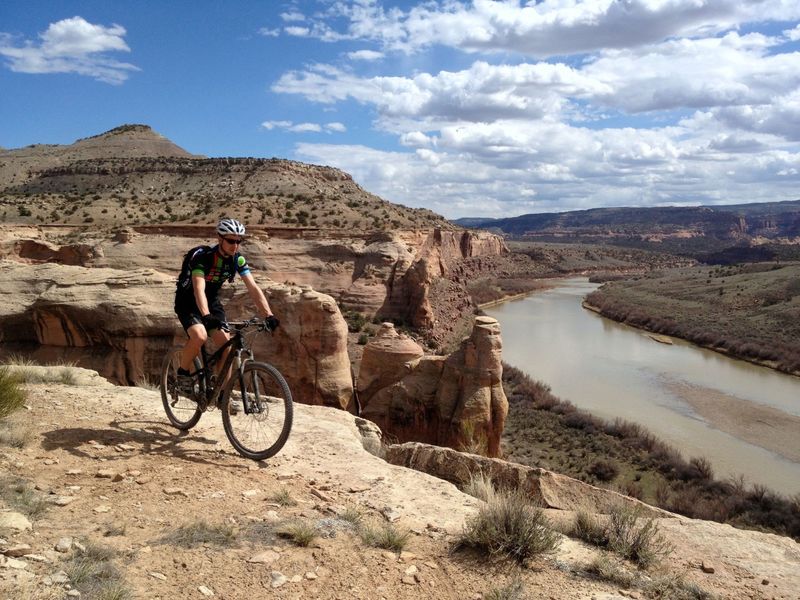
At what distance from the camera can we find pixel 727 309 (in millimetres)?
53969

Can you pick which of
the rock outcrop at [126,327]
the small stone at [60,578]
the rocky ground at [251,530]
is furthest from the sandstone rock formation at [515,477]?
the rock outcrop at [126,327]

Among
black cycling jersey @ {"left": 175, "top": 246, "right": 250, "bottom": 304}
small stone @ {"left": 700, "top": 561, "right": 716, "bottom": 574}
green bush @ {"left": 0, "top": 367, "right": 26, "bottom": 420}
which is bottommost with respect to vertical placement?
small stone @ {"left": 700, "top": 561, "right": 716, "bottom": 574}

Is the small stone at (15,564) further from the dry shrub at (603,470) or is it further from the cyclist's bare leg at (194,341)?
the dry shrub at (603,470)

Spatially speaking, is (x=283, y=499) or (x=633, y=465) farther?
(x=633, y=465)

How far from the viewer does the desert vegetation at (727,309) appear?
40594 mm

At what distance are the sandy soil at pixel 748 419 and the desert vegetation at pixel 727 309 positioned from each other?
9.83m

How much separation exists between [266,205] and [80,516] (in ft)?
138

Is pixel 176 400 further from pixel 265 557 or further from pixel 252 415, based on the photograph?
pixel 265 557

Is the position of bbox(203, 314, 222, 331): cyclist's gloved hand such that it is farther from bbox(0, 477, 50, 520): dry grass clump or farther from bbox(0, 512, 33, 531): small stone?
bbox(0, 512, 33, 531): small stone

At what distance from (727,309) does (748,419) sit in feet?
104

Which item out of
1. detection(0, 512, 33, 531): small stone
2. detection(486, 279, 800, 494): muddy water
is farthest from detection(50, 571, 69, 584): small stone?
detection(486, 279, 800, 494): muddy water

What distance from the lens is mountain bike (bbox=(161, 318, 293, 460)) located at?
5.21 metres

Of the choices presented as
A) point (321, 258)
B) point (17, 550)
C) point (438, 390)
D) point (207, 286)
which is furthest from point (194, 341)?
point (321, 258)

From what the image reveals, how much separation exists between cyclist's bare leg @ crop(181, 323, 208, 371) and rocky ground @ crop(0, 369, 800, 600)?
0.83 metres
